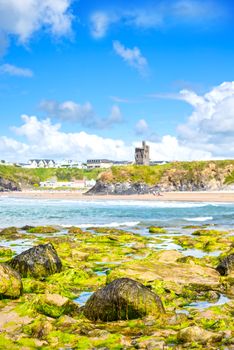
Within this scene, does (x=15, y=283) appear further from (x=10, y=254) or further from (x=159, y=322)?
(x=10, y=254)

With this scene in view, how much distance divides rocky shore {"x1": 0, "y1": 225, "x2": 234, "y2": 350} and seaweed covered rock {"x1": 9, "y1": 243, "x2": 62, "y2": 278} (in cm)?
4

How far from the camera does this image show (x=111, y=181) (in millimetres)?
127875

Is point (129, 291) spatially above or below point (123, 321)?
above

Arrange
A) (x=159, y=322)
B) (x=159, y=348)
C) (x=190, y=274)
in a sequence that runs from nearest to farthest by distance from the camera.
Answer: (x=159, y=348), (x=159, y=322), (x=190, y=274)

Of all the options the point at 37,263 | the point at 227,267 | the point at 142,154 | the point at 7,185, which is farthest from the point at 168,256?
the point at 7,185

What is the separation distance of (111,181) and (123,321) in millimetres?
118135

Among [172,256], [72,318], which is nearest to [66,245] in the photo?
[172,256]

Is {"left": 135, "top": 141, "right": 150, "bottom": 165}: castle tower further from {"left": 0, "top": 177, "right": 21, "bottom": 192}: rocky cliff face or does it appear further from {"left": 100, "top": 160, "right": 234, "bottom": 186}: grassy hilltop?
{"left": 0, "top": 177, "right": 21, "bottom": 192}: rocky cliff face

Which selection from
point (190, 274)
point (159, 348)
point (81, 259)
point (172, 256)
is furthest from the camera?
point (81, 259)

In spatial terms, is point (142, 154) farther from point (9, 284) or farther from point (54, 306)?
point (54, 306)

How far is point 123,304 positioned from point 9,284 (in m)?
3.81

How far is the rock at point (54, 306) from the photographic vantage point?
408 inches

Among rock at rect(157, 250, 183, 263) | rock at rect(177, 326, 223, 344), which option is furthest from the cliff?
rock at rect(177, 326, 223, 344)

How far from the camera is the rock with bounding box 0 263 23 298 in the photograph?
1160 cm
